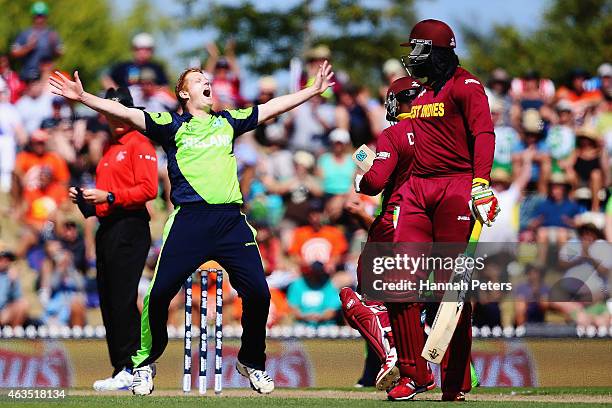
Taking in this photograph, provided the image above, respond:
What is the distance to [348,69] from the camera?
1513 inches

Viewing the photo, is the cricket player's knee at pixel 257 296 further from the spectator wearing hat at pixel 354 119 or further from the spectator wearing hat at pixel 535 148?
the spectator wearing hat at pixel 354 119

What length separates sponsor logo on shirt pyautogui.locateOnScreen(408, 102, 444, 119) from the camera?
10336 millimetres

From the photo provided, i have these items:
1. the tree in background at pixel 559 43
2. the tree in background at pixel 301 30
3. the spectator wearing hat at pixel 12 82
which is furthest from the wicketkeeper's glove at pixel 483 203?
the tree in background at pixel 559 43

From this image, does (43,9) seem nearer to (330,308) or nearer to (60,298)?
(60,298)

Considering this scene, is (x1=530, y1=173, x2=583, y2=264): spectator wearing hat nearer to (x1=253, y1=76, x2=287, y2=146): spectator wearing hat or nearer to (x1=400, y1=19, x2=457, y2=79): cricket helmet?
(x1=253, y1=76, x2=287, y2=146): spectator wearing hat

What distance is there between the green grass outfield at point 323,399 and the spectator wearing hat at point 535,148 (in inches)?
234

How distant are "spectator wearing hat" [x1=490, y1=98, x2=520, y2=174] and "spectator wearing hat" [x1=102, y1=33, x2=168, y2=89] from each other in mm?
4676

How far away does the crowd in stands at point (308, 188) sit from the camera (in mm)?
16578

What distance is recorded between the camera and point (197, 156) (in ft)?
35.9

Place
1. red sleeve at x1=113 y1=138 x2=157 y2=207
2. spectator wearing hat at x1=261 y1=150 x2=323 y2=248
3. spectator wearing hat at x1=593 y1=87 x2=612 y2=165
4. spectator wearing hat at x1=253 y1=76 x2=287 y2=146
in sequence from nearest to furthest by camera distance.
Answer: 1. red sleeve at x1=113 y1=138 x2=157 y2=207
2. spectator wearing hat at x1=261 y1=150 x2=323 y2=248
3. spectator wearing hat at x1=593 y1=87 x2=612 y2=165
4. spectator wearing hat at x1=253 y1=76 x2=287 y2=146

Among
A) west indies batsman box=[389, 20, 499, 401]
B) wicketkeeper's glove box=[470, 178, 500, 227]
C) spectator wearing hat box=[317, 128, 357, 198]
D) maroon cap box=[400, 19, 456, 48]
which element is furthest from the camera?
spectator wearing hat box=[317, 128, 357, 198]

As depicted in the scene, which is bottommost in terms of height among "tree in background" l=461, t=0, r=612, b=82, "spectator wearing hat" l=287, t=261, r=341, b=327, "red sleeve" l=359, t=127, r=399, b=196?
"spectator wearing hat" l=287, t=261, r=341, b=327

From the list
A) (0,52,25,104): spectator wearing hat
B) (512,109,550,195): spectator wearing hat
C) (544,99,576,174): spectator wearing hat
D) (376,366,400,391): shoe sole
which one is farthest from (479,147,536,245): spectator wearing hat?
(0,52,25,104): spectator wearing hat

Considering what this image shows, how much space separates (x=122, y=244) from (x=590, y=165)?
27.4 feet
